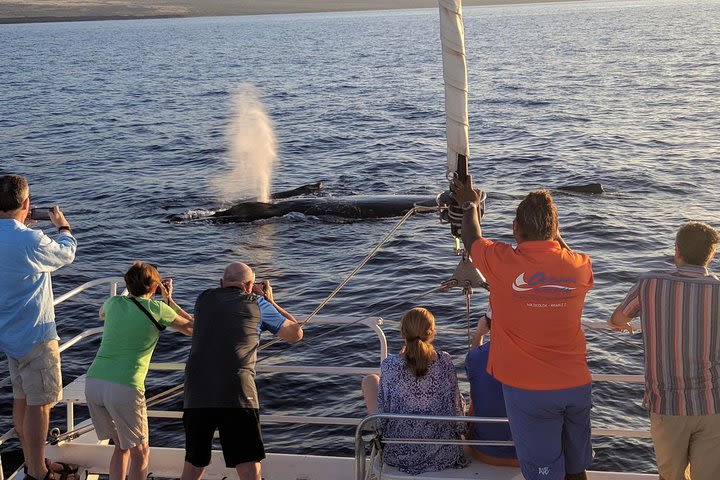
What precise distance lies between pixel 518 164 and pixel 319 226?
10992 millimetres

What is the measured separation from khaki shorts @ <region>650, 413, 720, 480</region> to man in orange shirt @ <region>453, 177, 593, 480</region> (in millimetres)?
542

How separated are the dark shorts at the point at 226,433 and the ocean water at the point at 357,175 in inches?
81.4

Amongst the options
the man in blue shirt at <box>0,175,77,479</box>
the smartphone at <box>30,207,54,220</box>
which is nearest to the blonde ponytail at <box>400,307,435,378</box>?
the man in blue shirt at <box>0,175,77,479</box>

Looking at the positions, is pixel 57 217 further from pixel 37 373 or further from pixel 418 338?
pixel 418 338

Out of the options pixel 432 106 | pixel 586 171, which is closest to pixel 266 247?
pixel 586 171

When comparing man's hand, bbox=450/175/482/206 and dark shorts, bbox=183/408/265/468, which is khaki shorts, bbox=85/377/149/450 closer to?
dark shorts, bbox=183/408/265/468

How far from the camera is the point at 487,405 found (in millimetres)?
6828

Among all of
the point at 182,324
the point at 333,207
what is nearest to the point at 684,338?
the point at 182,324

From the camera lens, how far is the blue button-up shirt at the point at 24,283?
23.3ft

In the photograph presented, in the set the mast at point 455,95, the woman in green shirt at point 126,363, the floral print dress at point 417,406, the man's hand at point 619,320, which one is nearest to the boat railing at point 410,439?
the floral print dress at point 417,406

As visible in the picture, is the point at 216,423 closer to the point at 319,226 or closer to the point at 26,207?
the point at 26,207

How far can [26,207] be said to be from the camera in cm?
728

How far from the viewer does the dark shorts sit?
6789mm

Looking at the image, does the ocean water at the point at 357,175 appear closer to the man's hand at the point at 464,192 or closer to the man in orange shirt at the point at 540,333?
the man's hand at the point at 464,192
